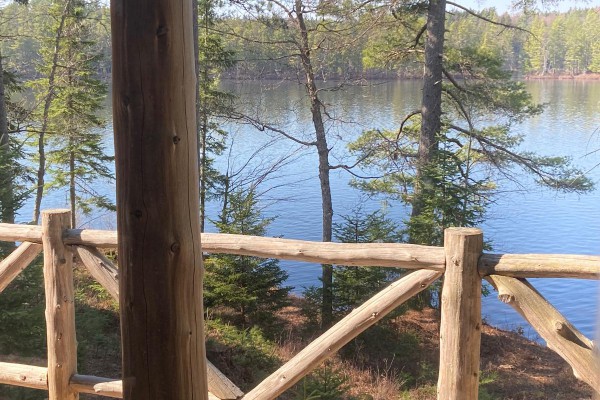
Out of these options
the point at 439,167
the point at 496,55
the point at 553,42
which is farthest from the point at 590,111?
the point at 439,167

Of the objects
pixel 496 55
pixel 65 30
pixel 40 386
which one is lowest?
pixel 40 386

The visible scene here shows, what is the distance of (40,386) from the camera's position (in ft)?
9.73

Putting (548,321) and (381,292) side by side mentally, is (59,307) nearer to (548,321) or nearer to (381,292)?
(381,292)

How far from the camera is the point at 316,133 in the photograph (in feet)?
36.6

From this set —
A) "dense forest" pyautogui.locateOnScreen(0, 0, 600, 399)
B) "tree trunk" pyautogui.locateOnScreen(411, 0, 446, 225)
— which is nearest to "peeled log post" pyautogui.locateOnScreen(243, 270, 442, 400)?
"dense forest" pyautogui.locateOnScreen(0, 0, 600, 399)

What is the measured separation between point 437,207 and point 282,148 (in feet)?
25.6

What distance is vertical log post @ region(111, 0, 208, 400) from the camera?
50.1 inches

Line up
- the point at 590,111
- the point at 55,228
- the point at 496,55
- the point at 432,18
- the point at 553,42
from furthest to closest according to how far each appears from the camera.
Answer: the point at 590,111 → the point at 553,42 → the point at 496,55 → the point at 432,18 → the point at 55,228

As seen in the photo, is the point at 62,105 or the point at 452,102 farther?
the point at 62,105

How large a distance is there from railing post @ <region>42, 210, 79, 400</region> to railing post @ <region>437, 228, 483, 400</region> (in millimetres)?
1715

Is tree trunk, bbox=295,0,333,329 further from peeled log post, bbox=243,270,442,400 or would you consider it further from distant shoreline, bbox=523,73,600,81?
distant shoreline, bbox=523,73,600,81

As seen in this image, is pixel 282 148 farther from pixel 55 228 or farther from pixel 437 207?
pixel 55 228

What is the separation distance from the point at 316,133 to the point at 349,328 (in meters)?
8.87

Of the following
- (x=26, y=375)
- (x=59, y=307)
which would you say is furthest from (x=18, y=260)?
(x=26, y=375)
